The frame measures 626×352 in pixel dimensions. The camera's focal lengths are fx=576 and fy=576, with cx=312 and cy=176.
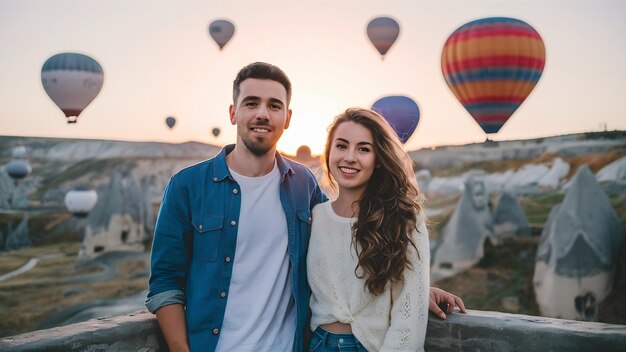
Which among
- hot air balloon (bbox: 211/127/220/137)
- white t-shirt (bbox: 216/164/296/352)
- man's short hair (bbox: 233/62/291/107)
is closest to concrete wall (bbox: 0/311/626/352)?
white t-shirt (bbox: 216/164/296/352)

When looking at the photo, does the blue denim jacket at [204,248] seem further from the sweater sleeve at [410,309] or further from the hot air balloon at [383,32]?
the hot air balloon at [383,32]

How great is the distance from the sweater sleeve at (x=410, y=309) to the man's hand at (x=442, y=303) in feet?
1.50

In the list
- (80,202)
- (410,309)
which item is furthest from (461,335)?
(80,202)

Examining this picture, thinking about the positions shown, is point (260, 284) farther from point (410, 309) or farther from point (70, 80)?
point (70, 80)

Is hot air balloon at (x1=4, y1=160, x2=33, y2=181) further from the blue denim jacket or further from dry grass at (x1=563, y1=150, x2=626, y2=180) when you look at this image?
the blue denim jacket

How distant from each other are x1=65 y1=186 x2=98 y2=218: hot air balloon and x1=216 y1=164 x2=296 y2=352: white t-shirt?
1078 inches

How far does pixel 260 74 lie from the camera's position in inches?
97.7

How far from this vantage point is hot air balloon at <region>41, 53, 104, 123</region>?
20828 millimetres

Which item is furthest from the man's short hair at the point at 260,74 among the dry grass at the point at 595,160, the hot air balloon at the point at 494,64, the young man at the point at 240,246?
the dry grass at the point at 595,160

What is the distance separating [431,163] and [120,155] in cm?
2862

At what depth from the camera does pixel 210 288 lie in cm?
232

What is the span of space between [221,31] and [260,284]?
24.1 m

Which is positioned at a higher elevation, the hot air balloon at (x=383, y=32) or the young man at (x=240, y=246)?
the hot air balloon at (x=383, y=32)

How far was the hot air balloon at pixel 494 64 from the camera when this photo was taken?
Answer: 14648 millimetres
